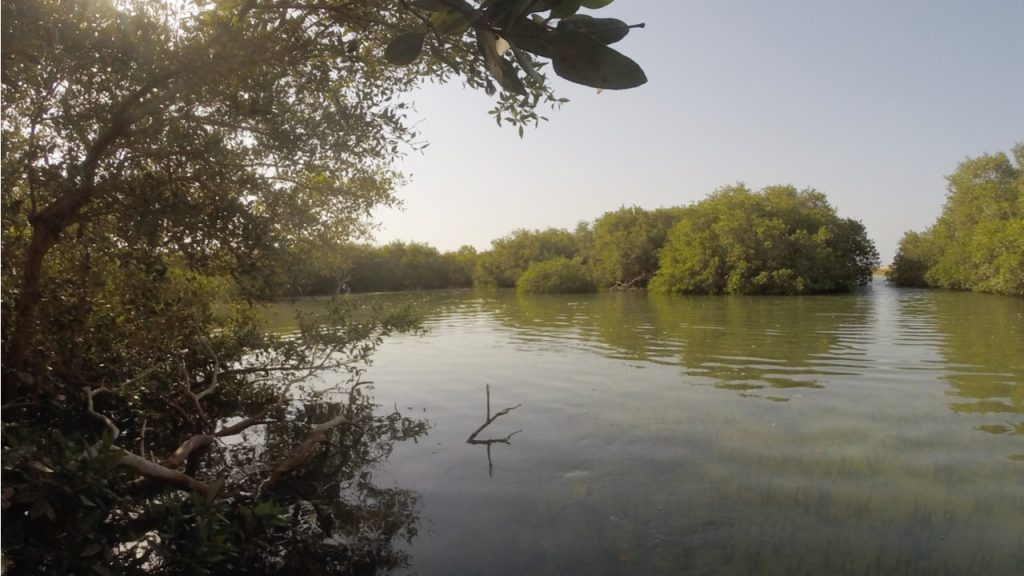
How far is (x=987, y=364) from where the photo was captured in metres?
11.7

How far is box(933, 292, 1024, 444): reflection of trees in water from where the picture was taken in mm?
8305

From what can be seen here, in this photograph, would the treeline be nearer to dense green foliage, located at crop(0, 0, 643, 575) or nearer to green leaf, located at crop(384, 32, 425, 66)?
dense green foliage, located at crop(0, 0, 643, 575)

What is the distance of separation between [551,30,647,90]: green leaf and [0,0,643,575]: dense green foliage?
168 cm

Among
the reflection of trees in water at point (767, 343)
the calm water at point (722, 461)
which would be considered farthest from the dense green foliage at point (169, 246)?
the reflection of trees in water at point (767, 343)

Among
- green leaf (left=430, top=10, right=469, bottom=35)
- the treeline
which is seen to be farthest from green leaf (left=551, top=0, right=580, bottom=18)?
the treeline

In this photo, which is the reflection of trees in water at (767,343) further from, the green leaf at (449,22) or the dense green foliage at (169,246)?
the green leaf at (449,22)

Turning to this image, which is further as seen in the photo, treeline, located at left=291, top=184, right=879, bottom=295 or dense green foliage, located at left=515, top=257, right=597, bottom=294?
dense green foliage, located at left=515, top=257, right=597, bottom=294

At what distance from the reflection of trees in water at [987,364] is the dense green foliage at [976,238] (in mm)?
13365

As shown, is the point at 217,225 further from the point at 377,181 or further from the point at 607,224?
the point at 607,224

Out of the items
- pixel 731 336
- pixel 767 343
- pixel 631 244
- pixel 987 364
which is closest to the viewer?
pixel 987 364

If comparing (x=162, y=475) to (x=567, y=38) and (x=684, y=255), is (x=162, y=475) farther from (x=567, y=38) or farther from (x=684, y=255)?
(x=684, y=255)

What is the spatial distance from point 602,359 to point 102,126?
34.7 feet

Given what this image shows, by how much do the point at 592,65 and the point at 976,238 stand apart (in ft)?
148

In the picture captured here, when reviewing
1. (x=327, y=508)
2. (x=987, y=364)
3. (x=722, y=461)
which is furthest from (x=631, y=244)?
(x=327, y=508)
